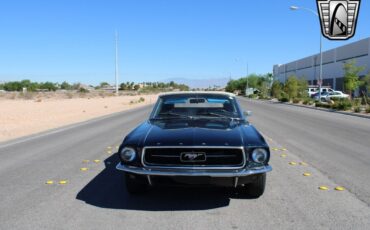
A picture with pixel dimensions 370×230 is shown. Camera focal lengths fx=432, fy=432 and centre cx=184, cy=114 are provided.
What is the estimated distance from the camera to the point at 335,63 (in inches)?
2867

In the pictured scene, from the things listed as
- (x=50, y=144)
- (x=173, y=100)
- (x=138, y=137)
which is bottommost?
(x=50, y=144)

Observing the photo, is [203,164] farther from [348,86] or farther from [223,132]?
[348,86]

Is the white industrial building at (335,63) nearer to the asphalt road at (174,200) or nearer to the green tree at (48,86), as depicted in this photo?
the asphalt road at (174,200)

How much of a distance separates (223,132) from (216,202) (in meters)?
0.91

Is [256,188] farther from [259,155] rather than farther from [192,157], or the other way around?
[192,157]

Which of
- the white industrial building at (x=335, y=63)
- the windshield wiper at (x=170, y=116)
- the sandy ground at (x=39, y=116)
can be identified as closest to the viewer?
the windshield wiper at (x=170, y=116)

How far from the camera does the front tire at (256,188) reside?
549 cm

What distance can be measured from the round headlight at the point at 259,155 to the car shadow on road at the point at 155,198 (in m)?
0.73

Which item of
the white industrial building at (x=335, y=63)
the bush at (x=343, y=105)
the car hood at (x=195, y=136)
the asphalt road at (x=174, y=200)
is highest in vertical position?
the white industrial building at (x=335, y=63)

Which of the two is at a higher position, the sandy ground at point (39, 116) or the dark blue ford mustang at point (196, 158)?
the dark blue ford mustang at point (196, 158)

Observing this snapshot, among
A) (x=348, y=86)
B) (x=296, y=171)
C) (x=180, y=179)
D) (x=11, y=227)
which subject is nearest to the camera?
(x=11, y=227)

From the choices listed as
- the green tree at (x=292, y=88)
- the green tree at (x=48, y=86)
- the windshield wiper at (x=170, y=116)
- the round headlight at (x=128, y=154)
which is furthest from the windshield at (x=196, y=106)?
the green tree at (x=48, y=86)

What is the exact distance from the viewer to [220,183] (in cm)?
505

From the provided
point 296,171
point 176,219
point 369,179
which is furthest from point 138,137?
point 369,179
